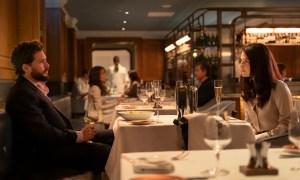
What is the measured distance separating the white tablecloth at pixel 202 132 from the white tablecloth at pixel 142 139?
171mm

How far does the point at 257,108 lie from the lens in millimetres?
3293

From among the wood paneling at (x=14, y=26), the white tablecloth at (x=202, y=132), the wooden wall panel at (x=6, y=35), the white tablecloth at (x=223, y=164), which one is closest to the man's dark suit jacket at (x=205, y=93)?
the wood paneling at (x=14, y=26)

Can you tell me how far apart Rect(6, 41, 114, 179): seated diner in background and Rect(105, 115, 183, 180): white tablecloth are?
0.52 ft

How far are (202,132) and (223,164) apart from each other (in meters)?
1.18

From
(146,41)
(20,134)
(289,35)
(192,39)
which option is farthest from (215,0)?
(20,134)

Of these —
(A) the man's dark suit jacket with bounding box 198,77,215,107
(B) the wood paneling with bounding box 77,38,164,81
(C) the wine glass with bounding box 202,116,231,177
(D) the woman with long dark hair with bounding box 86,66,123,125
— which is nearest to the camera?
(C) the wine glass with bounding box 202,116,231,177

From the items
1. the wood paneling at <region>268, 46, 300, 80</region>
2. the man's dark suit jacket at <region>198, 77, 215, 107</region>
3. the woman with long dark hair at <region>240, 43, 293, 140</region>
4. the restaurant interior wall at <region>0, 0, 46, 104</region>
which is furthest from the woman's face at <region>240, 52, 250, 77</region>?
the wood paneling at <region>268, 46, 300, 80</region>

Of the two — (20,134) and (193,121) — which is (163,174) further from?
(20,134)

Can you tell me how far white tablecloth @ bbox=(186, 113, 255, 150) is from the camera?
2.85 m

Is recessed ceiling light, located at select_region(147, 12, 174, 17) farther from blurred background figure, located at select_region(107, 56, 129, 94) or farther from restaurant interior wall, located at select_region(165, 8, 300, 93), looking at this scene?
blurred background figure, located at select_region(107, 56, 129, 94)

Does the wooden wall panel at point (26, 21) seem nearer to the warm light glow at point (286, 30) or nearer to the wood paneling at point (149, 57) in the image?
the warm light glow at point (286, 30)

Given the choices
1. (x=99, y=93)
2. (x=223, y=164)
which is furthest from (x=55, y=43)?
(x=223, y=164)

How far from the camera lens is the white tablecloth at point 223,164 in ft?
5.06

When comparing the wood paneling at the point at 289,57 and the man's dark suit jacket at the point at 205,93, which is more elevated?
the wood paneling at the point at 289,57
